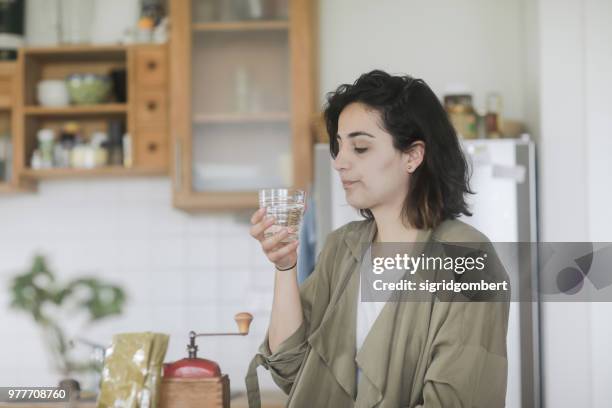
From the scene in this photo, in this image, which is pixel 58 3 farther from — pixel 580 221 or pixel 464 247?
pixel 464 247

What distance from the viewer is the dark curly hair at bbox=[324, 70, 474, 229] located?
1.37 m

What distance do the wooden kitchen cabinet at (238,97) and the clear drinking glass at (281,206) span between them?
1.65 metres

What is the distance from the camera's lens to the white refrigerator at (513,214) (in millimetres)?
2508

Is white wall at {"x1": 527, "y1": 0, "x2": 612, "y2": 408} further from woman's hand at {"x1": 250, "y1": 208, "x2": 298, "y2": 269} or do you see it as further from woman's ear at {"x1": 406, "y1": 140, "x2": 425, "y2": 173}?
woman's hand at {"x1": 250, "y1": 208, "x2": 298, "y2": 269}

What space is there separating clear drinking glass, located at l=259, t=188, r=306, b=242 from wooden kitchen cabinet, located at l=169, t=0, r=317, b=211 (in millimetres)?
1647

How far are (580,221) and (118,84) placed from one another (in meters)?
1.77

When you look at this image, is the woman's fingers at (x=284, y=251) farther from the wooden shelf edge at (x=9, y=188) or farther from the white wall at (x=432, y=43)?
the wooden shelf edge at (x=9, y=188)

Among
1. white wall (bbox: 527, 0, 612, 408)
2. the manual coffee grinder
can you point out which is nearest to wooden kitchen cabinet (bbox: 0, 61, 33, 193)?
the manual coffee grinder

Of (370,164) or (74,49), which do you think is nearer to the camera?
(370,164)

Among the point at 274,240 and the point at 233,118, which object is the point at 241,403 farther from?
the point at 274,240

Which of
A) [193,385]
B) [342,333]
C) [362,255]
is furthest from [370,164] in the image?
[193,385]

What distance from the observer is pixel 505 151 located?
2559 mm

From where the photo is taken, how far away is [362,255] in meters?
1.41

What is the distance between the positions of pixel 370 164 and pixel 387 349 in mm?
315
